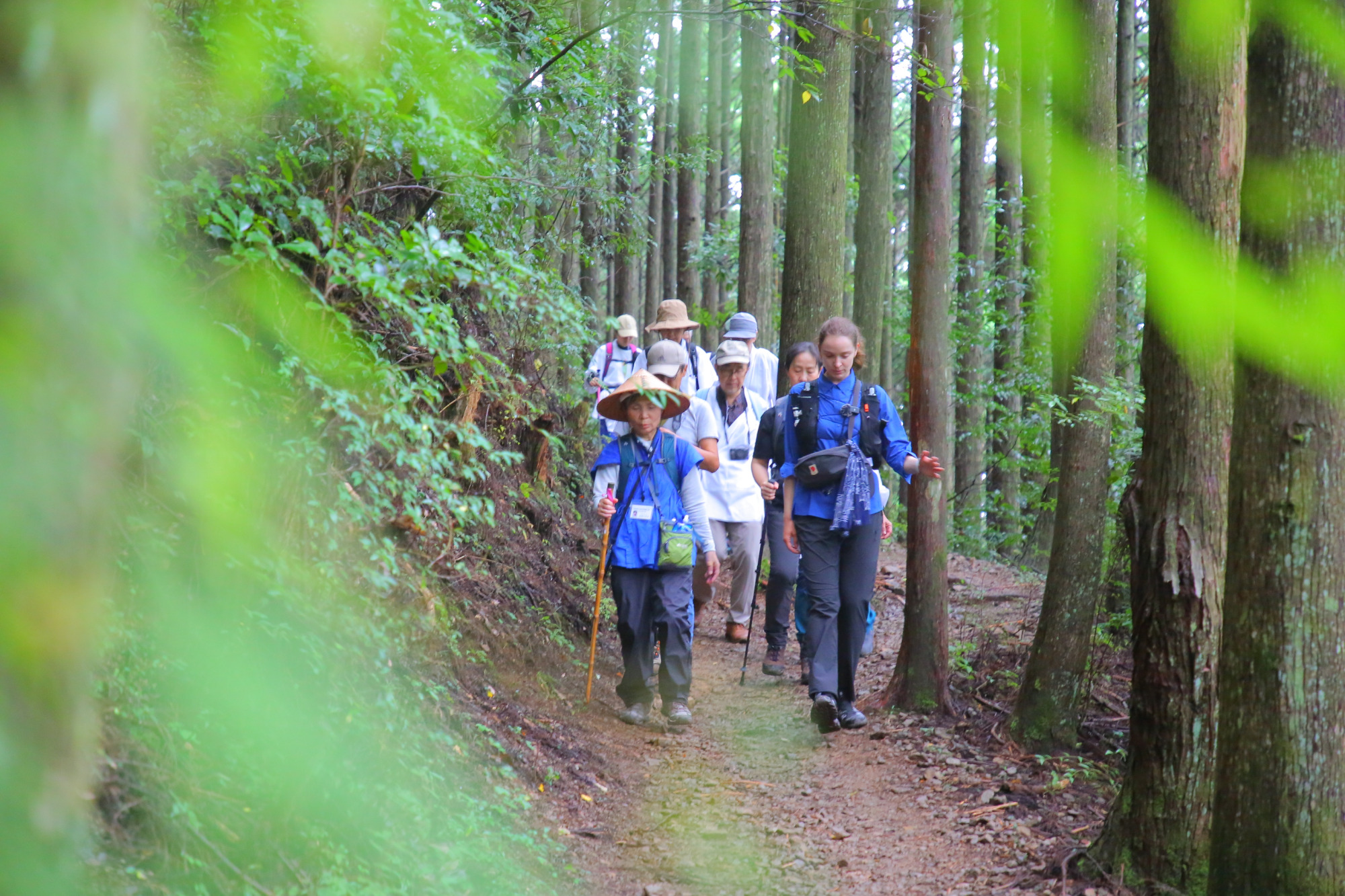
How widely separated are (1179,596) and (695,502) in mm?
3498

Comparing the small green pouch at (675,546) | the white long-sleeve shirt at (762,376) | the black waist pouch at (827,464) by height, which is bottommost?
the small green pouch at (675,546)

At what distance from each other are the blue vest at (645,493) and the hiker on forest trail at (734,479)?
4.92ft

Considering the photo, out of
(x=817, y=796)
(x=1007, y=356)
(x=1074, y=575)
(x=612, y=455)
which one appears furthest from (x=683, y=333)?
(x=1007, y=356)

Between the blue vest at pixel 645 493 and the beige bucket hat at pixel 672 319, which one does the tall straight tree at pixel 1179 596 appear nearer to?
the blue vest at pixel 645 493

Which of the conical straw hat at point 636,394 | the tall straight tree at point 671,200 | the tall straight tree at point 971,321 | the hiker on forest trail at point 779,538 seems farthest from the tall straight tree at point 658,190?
the conical straw hat at point 636,394

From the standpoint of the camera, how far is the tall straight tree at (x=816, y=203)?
972 centimetres

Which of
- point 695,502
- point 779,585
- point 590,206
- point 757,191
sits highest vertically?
point 590,206

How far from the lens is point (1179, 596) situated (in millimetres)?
4219

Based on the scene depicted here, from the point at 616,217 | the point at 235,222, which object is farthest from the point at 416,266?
the point at 616,217

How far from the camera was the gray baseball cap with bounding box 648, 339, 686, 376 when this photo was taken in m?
8.43

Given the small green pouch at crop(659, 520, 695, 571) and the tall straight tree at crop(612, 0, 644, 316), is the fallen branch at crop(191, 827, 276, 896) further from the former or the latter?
the tall straight tree at crop(612, 0, 644, 316)

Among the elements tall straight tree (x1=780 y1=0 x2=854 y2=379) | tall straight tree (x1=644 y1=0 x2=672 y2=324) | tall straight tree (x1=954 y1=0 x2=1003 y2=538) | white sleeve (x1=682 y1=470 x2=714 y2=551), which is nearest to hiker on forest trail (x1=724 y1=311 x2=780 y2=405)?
tall straight tree (x1=780 y1=0 x2=854 y2=379)

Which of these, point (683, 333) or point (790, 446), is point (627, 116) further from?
point (790, 446)

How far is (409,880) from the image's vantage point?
11.9 ft
